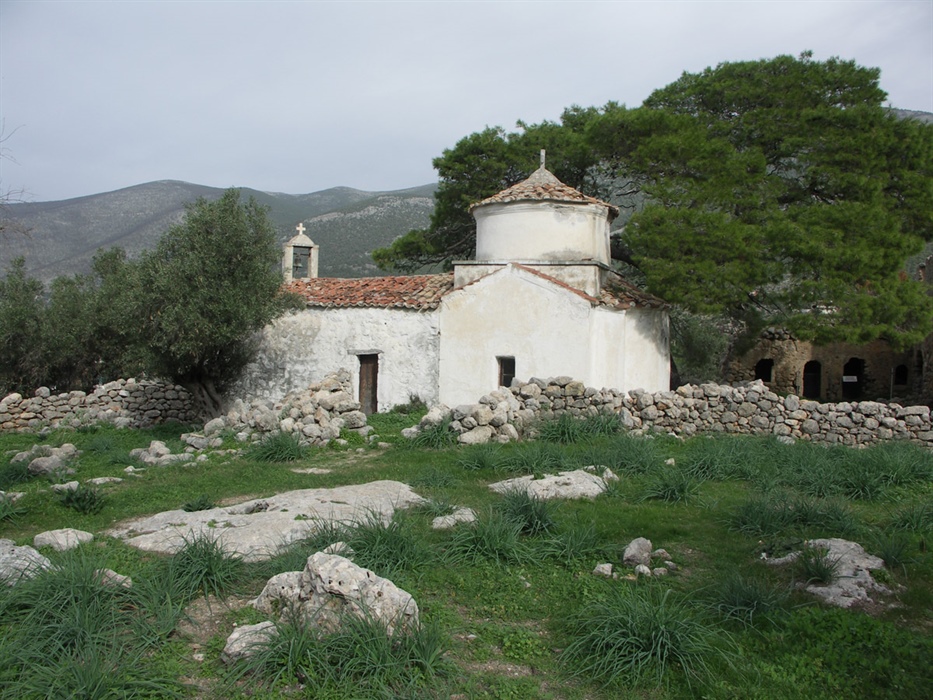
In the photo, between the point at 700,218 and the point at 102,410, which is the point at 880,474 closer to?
the point at 700,218

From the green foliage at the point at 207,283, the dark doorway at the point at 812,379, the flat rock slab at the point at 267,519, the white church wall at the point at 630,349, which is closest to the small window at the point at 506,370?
the white church wall at the point at 630,349

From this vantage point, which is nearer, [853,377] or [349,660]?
[349,660]

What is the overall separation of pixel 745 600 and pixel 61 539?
6.10 m

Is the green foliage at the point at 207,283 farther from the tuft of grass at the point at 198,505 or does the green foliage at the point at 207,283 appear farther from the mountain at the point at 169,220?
the mountain at the point at 169,220

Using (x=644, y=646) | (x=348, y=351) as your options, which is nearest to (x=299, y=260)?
(x=348, y=351)

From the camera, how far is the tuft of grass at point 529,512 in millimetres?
7398

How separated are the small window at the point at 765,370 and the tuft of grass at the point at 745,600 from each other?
23605 millimetres

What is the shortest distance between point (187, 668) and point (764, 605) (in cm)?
405

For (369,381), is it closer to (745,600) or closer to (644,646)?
(745,600)

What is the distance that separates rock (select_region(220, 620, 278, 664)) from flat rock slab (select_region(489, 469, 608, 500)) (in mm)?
→ 4164

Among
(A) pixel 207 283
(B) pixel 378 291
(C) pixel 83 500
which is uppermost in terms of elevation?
(A) pixel 207 283

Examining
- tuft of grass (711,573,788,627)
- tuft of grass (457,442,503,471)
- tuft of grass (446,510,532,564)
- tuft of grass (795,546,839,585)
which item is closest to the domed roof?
tuft of grass (457,442,503,471)

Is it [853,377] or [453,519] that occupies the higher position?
[453,519]

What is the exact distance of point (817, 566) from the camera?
6.03 meters
